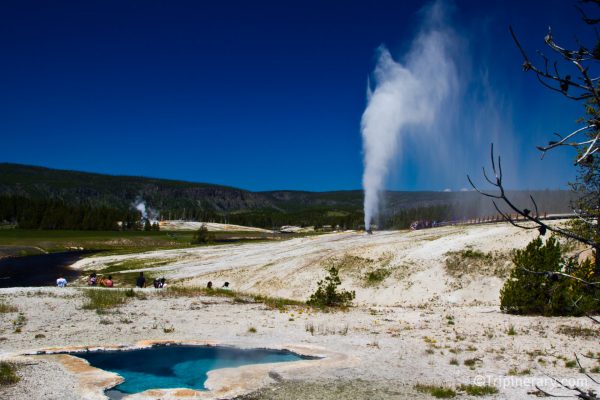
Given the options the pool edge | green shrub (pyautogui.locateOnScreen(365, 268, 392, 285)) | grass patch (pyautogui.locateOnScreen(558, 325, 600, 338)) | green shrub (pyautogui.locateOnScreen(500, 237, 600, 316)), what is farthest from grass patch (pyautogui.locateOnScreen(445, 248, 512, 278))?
the pool edge

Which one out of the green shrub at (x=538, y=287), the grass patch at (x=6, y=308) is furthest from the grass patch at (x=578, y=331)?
the grass patch at (x=6, y=308)

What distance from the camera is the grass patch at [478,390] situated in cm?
1360

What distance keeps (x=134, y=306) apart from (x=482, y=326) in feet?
65.0

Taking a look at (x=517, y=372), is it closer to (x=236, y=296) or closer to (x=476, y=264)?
(x=236, y=296)

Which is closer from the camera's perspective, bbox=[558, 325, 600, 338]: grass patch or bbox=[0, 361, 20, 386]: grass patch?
bbox=[0, 361, 20, 386]: grass patch

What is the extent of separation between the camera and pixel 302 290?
4334cm

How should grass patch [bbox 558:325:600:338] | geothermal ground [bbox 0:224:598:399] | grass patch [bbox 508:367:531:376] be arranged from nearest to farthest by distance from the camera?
geothermal ground [bbox 0:224:598:399] → grass patch [bbox 508:367:531:376] → grass patch [bbox 558:325:600:338]

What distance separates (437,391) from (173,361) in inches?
402

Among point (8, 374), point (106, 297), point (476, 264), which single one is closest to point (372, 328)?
point (8, 374)

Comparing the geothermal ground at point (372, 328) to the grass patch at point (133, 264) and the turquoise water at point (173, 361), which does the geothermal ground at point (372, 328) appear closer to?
the turquoise water at point (173, 361)

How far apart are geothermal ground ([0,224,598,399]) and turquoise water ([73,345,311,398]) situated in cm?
114

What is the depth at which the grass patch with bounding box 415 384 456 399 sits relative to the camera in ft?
44.1

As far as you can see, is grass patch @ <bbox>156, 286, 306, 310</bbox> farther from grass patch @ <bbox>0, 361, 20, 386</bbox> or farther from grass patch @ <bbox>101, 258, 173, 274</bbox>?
grass patch @ <bbox>101, 258, 173, 274</bbox>

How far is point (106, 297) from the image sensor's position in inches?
1235
